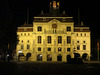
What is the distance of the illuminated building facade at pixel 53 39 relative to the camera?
8312 centimetres

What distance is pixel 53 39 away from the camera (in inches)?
3282

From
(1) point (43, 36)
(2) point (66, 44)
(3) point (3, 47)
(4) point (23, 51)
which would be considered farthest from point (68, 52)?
(3) point (3, 47)

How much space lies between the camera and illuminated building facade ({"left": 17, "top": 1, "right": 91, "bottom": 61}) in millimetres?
83125

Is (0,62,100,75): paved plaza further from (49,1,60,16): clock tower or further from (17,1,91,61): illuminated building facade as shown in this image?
(49,1,60,16): clock tower

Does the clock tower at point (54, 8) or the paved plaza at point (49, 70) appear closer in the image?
the paved plaza at point (49, 70)

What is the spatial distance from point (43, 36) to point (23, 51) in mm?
9083

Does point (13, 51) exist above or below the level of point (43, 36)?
below

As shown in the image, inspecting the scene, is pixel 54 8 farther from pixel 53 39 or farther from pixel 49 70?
pixel 49 70

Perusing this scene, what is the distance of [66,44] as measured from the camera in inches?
3290

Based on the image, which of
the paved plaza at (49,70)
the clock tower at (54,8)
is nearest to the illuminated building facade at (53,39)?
the clock tower at (54,8)

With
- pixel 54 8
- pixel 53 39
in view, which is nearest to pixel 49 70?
pixel 53 39

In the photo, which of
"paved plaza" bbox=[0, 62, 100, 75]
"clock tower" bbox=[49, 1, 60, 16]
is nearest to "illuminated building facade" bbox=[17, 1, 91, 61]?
"clock tower" bbox=[49, 1, 60, 16]

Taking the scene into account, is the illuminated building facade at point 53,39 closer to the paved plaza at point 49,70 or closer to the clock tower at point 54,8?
the clock tower at point 54,8

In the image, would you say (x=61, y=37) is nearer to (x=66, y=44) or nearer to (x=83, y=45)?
(x=66, y=44)
